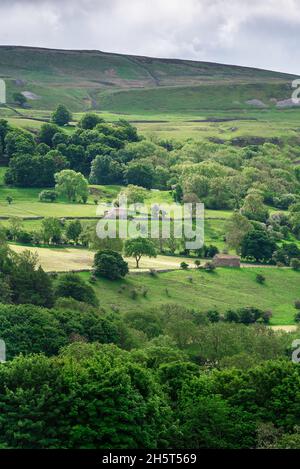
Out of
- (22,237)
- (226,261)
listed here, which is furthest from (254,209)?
(22,237)

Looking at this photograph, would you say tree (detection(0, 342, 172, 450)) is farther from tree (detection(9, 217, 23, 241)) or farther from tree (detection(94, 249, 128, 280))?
tree (detection(9, 217, 23, 241))

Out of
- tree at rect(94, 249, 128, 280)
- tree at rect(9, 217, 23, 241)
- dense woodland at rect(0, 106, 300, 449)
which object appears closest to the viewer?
dense woodland at rect(0, 106, 300, 449)

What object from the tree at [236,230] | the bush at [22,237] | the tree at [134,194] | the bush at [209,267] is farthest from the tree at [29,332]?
the tree at [134,194]

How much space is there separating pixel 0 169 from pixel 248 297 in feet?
240

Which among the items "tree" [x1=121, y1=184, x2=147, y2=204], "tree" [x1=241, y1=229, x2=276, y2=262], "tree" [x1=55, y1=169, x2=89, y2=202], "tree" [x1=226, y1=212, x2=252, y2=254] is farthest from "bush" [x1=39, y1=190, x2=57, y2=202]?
"tree" [x1=241, y1=229, x2=276, y2=262]

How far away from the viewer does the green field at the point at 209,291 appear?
→ 11812 cm

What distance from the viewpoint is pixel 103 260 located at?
123312mm

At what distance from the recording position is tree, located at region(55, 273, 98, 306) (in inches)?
4360

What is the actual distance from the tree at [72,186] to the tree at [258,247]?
32.2 meters

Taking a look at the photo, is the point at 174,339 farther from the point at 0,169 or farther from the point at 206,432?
the point at 0,169

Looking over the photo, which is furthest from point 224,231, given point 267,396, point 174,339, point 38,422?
point 38,422

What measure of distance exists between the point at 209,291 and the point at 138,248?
36.7 feet

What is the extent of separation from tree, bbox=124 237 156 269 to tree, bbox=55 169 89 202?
128 ft

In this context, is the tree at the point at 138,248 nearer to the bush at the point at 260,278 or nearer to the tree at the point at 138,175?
the bush at the point at 260,278
